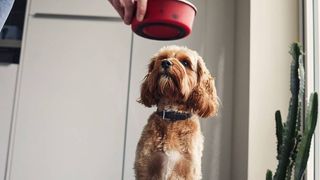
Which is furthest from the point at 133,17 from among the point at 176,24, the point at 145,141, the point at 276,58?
the point at 276,58

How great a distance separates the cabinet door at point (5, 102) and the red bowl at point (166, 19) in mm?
966

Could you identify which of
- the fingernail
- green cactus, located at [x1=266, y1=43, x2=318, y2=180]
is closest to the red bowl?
the fingernail

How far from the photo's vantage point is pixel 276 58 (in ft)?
4.71

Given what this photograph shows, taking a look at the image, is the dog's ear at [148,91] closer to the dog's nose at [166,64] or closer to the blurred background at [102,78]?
the dog's nose at [166,64]

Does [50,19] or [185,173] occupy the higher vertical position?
[50,19]

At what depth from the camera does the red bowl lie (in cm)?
86

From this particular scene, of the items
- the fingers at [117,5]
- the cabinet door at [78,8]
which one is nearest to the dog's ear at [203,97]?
the fingers at [117,5]

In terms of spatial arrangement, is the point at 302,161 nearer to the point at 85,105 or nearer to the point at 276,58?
the point at 276,58

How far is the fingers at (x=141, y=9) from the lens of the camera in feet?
2.55

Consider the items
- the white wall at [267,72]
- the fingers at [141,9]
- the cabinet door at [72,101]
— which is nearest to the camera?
the fingers at [141,9]

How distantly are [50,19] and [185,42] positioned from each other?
643 millimetres

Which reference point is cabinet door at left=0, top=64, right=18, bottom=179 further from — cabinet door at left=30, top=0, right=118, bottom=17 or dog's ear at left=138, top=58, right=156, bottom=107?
dog's ear at left=138, top=58, right=156, bottom=107

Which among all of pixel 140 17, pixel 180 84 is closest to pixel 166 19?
pixel 140 17

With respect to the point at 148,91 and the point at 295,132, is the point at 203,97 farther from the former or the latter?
Result: the point at 295,132
